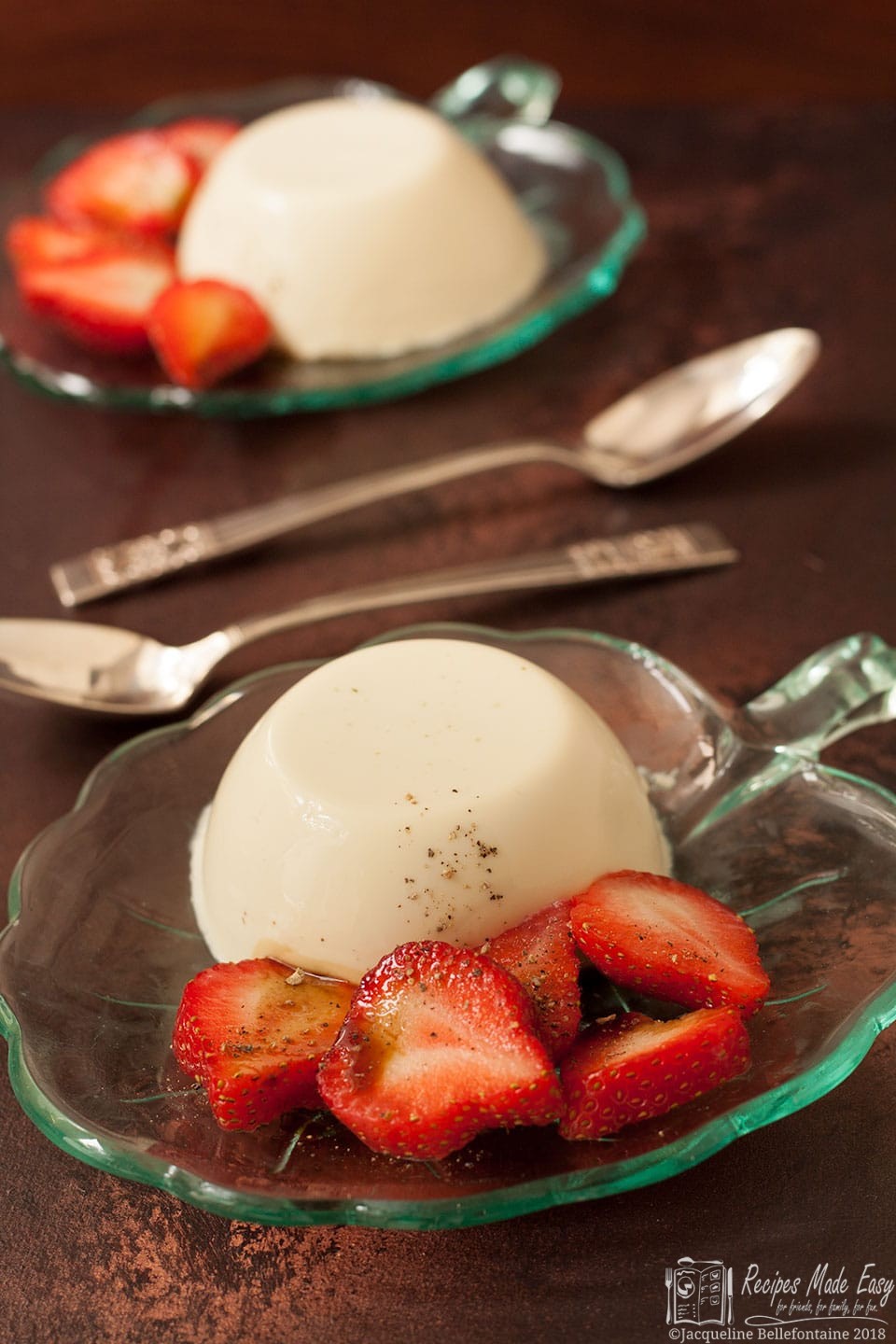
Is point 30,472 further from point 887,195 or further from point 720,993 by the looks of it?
point 887,195

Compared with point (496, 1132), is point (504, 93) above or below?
above

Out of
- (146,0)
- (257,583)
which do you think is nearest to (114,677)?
(257,583)

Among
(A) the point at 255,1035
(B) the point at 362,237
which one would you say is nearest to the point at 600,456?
(B) the point at 362,237

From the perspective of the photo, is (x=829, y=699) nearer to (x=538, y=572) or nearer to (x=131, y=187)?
(x=538, y=572)

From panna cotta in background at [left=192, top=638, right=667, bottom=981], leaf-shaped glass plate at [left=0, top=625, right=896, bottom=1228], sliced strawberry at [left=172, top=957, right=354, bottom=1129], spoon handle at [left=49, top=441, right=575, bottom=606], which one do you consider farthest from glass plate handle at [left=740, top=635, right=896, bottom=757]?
spoon handle at [left=49, top=441, right=575, bottom=606]

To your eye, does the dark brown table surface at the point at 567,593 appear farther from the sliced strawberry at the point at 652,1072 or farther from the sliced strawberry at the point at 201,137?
the sliced strawberry at the point at 201,137

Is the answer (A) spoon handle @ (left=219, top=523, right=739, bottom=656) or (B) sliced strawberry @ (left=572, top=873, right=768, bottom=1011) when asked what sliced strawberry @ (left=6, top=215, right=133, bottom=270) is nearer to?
(A) spoon handle @ (left=219, top=523, right=739, bottom=656)
